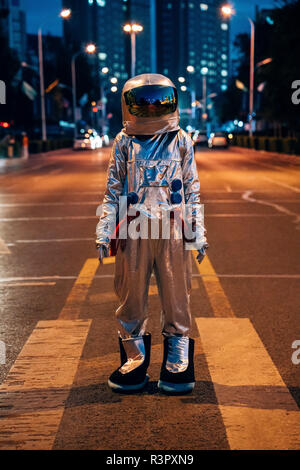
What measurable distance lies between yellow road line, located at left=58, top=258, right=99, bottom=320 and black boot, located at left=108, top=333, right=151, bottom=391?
1.73 metres

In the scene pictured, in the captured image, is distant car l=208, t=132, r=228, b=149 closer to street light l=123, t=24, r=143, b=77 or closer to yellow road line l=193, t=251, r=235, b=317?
street light l=123, t=24, r=143, b=77

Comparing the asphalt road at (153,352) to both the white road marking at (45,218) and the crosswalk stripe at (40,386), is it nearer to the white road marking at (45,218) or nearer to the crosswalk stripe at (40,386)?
the crosswalk stripe at (40,386)

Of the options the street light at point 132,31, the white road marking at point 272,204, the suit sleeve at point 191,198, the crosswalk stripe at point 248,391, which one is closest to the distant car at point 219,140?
the street light at point 132,31

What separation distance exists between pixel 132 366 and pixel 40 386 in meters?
0.58

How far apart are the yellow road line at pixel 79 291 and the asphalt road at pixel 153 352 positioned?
1cm

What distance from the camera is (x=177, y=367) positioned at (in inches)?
164

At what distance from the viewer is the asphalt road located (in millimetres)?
3537

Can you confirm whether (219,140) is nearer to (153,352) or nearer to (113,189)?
(153,352)

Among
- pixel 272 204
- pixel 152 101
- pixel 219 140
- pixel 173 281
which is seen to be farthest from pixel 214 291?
pixel 219 140

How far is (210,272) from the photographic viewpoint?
317 inches

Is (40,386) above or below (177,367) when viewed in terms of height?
below

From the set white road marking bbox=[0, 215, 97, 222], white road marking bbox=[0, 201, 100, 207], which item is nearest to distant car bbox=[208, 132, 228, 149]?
white road marking bbox=[0, 201, 100, 207]
